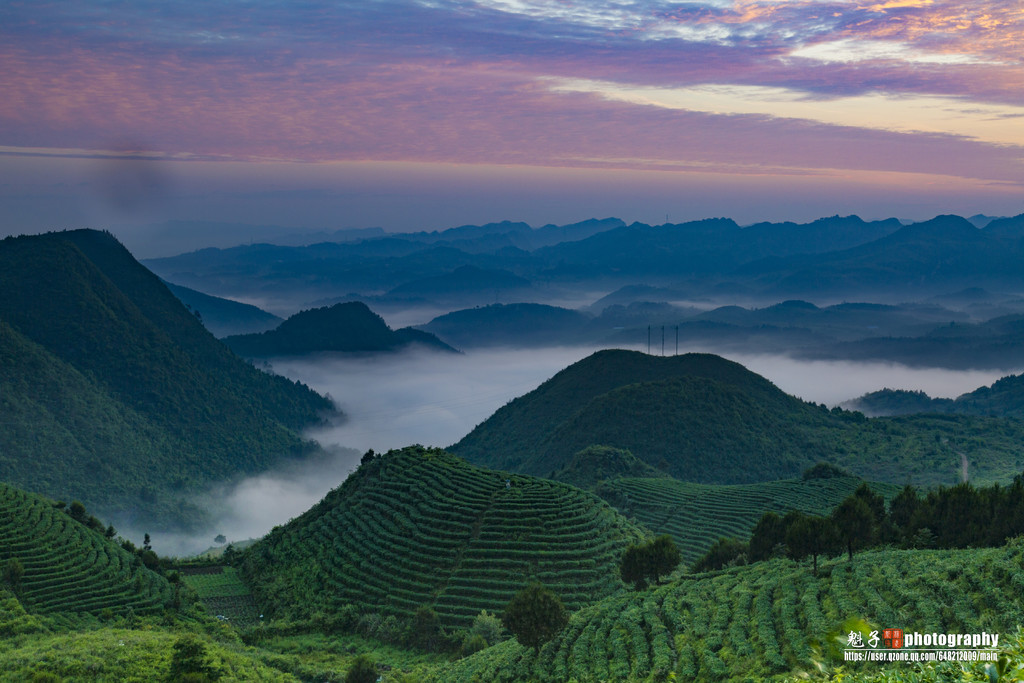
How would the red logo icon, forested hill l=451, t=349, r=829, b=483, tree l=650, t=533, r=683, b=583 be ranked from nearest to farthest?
1. the red logo icon
2. tree l=650, t=533, r=683, b=583
3. forested hill l=451, t=349, r=829, b=483

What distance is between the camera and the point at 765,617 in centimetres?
4100

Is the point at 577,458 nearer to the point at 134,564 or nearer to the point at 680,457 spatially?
the point at 680,457

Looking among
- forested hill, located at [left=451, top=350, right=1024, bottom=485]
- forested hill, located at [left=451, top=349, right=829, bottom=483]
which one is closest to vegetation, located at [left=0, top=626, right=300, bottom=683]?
forested hill, located at [left=451, top=350, right=1024, bottom=485]

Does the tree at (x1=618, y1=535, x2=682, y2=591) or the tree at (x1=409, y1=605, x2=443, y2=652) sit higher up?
the tree at (x1=618, y1=535, x2=682, y2=591)

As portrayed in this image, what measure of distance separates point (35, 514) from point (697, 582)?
56.7m

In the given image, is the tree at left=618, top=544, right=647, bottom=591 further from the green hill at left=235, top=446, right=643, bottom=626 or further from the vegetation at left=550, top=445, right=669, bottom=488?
the vegetation at left=550, top=445, right=669, bottom=488

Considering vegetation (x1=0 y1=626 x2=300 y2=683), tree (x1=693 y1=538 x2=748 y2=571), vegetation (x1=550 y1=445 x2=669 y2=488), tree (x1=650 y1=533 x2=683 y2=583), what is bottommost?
vegetation (x1=0 y1=626 x2=300 y2=683)

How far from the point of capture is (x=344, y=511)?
88.2 meters

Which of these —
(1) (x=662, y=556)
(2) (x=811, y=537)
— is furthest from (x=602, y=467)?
(2) (x=811, y=537)

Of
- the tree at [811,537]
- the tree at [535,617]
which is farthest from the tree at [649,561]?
the tree at [535,617]

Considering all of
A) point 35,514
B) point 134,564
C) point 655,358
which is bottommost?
point 134,564

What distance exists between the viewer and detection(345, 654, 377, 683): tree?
5266 cm

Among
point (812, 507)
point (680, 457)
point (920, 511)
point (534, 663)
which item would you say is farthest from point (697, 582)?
point (680, 457)

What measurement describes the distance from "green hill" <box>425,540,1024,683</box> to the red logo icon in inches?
29.6
